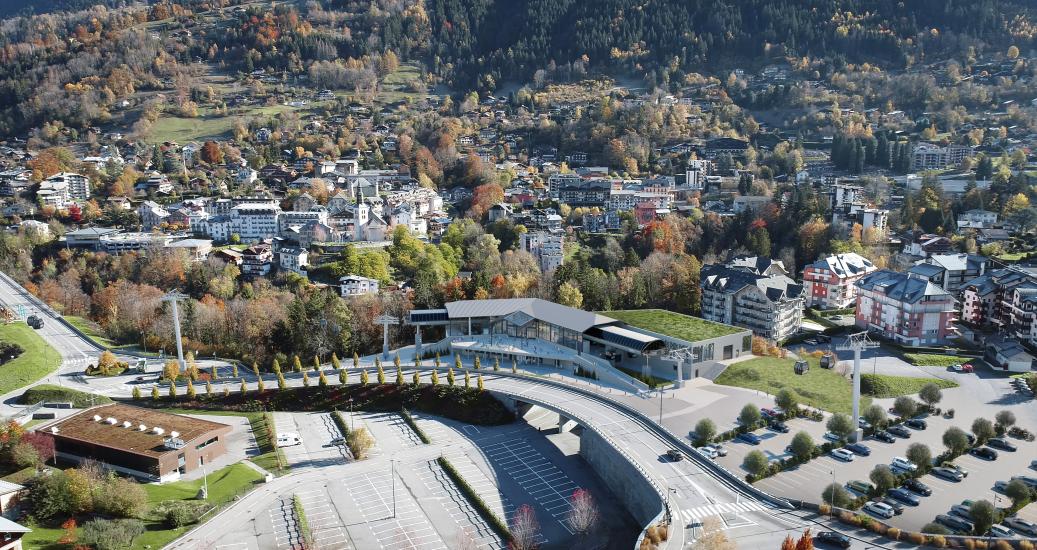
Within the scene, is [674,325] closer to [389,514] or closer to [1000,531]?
[389,514]

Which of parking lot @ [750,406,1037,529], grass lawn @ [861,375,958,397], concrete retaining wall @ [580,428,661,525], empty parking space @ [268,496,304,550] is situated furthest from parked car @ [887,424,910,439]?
empty parking space @ [268,496,304,550]

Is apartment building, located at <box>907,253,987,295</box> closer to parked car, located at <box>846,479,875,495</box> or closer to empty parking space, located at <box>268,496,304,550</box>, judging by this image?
parked car, located at <box>846,479,875,495</box>

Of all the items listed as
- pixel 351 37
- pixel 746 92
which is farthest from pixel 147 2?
pixel 746 92

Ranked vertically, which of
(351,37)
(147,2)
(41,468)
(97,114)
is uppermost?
Answer: (147,2)

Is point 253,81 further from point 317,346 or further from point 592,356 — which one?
point 592,356

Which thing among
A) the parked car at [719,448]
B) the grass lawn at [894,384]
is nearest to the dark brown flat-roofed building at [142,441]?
the parked car at [719,448]

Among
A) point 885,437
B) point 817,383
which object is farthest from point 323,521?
point 817,383
